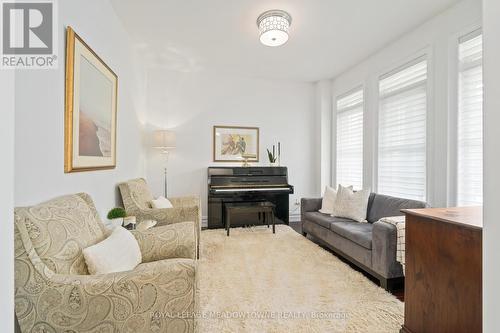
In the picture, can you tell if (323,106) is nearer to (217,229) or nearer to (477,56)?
(477,56)

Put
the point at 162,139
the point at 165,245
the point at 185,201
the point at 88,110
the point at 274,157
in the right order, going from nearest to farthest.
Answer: the point at 165,245, the point at 88,110, the point at 185,201, the point at 162,139, the point at 274,157

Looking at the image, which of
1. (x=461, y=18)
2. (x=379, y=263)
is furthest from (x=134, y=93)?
(x=461, y=18)

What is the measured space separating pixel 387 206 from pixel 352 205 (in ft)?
1.27

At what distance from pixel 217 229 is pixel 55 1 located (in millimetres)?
3353

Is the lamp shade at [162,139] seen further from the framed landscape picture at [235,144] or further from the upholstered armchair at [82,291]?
the upholstered armchair at [82,291]

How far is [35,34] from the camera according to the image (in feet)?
4.70

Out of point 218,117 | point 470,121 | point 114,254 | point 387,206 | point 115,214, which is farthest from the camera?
point 218,117

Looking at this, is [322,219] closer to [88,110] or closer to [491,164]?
[491,164]

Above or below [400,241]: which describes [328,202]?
above

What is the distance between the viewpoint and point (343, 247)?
2684 millimetres

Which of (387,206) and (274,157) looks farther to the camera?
(274,157)

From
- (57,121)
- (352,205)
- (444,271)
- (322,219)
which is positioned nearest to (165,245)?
(57,121)

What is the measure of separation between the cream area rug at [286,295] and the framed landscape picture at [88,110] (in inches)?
49.4

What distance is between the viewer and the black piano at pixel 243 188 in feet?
13.3
